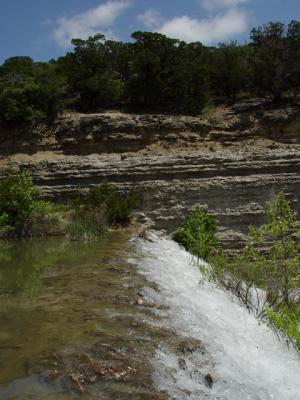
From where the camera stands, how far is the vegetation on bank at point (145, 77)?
74.5 ft

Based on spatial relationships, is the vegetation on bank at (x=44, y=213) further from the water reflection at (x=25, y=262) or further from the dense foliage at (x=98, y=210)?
the water reflection at (x=25, y=262)

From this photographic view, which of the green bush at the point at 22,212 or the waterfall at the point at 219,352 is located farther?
the green bush at the point at 22,212

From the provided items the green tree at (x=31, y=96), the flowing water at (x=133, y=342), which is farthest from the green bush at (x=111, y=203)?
the flowing water at (x=133, y=342)

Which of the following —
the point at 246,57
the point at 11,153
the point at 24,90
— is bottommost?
the point at 11,153

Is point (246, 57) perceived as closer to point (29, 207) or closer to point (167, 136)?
point (167, 136)

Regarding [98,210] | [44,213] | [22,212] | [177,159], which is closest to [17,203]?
[22,212]

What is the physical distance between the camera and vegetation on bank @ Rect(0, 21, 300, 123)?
22703mm

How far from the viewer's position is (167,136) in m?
20.8

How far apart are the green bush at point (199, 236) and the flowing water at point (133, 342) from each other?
3750mm

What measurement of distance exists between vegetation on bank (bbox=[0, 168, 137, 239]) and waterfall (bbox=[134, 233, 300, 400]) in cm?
780

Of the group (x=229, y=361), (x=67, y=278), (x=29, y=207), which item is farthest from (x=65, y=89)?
(x=229, y=361)

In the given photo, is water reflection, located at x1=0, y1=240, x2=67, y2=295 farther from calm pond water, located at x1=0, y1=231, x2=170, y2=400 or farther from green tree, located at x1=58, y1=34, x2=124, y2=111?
green tree, located at x1=58, y1=34, x2=124, y2=111

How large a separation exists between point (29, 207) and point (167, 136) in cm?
736

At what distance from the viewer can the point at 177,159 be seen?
1816 cm
